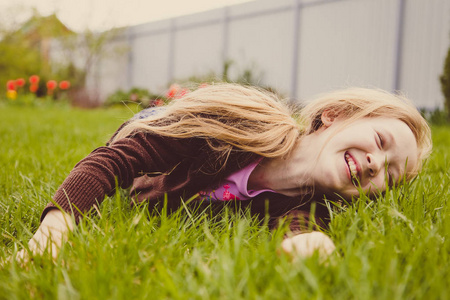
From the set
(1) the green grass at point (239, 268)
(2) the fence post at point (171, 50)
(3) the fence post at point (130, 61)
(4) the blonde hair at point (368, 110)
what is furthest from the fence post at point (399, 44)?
Answer: (3) the fence post at point (130, 61)

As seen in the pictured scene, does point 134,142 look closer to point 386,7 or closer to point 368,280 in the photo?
point 368,280

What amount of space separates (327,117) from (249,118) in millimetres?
364

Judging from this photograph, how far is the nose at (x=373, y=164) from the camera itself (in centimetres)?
141

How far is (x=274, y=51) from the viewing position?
8.87m

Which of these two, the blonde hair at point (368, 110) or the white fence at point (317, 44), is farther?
the white fence at point (317, 44)

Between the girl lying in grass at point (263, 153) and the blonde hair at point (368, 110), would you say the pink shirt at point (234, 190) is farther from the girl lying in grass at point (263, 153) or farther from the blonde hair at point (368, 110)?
the blonde hair at point (368, 110)

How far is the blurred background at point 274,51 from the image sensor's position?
21.4 feet

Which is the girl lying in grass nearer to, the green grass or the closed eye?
the closed eye

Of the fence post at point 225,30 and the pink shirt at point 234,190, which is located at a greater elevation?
the fence post at point 225,30

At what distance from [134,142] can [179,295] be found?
843 mm

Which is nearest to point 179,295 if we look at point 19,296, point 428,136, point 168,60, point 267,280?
point 267,280

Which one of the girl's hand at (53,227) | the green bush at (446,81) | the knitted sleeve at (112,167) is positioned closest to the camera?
the girl's hand at (53,227)

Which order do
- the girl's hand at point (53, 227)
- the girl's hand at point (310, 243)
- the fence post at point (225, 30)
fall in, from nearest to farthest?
the girl's hand at point (310, 243), the girl's hand at point (53, 227), the fence post at point (225, 30)

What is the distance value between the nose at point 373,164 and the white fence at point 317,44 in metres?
3.18
